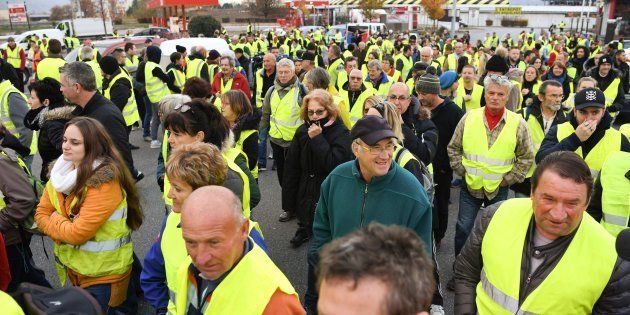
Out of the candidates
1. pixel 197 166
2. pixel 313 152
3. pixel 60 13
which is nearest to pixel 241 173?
pixel 197 166

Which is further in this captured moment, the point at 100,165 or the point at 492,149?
the point at 492,149

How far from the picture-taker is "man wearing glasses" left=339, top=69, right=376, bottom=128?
6.50 m

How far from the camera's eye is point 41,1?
92062 millimetres

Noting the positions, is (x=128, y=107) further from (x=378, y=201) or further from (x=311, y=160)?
(x=378, y=201)

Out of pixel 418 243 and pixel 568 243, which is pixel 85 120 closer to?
pixel 418 243

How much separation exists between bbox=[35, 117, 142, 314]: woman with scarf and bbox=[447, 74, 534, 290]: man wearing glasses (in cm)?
285

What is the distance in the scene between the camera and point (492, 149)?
4.21m

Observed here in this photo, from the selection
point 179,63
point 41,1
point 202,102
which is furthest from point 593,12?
point 41,1

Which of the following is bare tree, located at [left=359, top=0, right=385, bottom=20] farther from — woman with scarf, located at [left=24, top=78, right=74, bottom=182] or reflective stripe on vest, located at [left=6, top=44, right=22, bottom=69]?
woman with scarf, located at [left=24, top=78, right=74, bottom=182]

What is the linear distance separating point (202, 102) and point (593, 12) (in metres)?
59.1

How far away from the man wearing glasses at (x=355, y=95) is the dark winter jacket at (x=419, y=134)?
189 centimetres

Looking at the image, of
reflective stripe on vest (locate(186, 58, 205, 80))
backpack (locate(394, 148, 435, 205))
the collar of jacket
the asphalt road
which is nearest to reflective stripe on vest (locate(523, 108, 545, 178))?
the asphalt road

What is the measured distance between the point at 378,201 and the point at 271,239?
10.1ft

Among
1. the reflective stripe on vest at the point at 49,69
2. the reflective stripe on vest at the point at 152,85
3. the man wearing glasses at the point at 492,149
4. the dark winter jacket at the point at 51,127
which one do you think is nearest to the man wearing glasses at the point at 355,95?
the man wearing glasses at the point at 492,149
